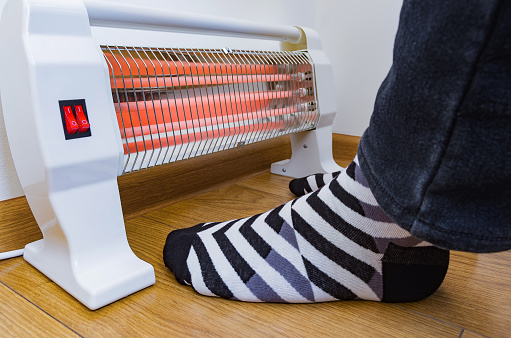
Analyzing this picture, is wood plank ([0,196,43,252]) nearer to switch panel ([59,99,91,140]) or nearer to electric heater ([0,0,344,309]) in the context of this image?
electric heater ([0,0,344,309])

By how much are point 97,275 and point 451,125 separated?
1.54 ft

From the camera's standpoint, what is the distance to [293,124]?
3.17 ft

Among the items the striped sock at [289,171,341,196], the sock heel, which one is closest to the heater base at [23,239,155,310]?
the sock heel

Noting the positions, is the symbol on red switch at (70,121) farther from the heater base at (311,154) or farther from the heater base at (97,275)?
the heater base at (311,154)

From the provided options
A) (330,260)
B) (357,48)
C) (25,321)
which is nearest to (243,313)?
(330,260)

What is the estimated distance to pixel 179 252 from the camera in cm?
57

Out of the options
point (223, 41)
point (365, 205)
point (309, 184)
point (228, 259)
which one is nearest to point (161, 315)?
point (228, 259)

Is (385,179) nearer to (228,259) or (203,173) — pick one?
(228,259)

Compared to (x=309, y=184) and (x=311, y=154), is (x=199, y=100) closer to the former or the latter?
(x=309, y=184)

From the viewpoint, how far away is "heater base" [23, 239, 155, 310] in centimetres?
50

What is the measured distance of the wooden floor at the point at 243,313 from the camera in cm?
45

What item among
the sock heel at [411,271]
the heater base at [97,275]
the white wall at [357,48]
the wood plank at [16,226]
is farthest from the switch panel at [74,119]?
the white wall at [357,48]

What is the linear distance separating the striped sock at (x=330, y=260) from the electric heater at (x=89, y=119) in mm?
125

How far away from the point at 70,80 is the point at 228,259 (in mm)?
312
